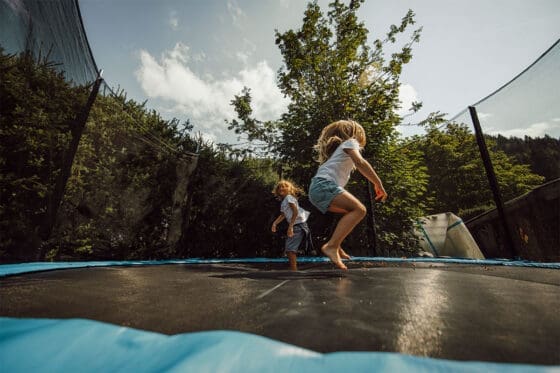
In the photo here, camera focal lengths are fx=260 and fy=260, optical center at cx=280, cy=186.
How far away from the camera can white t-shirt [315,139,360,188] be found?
2.08 metres

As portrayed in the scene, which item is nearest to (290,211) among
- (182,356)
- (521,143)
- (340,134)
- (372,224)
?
(340,134)

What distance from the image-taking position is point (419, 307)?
2.69ft

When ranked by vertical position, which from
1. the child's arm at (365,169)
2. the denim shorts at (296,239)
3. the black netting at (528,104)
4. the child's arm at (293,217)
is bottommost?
the denim shorts at (296,239)

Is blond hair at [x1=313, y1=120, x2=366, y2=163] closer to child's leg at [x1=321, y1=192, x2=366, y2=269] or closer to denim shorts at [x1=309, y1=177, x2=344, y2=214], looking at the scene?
denim shorts at [x1=309, y1=177, x2=344, y2=214]

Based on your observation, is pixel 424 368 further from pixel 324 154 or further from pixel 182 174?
pixel 182 174

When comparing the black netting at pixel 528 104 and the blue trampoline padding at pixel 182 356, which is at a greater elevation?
the black netting at pixel 528 104

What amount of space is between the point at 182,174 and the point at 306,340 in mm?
4008

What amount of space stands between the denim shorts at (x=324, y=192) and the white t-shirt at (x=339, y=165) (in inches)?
1.9

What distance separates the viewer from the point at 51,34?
7.80 feet

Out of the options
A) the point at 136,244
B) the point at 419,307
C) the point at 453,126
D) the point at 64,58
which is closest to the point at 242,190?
the point at 136,244

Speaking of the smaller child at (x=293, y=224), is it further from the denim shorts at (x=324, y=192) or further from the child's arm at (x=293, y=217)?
the denim shorts at (x=324, y=192)

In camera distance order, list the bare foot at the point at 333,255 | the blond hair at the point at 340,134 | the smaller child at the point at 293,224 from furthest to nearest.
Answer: the smaller child at the point at 293,224 < the blond hair at the point at 340,134 < the bare foot at the point at 333,255

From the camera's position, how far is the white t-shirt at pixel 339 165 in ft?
6.82

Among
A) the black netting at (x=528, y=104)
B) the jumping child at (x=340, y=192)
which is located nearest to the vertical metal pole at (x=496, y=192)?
the black netting at (x=528, y=104)
